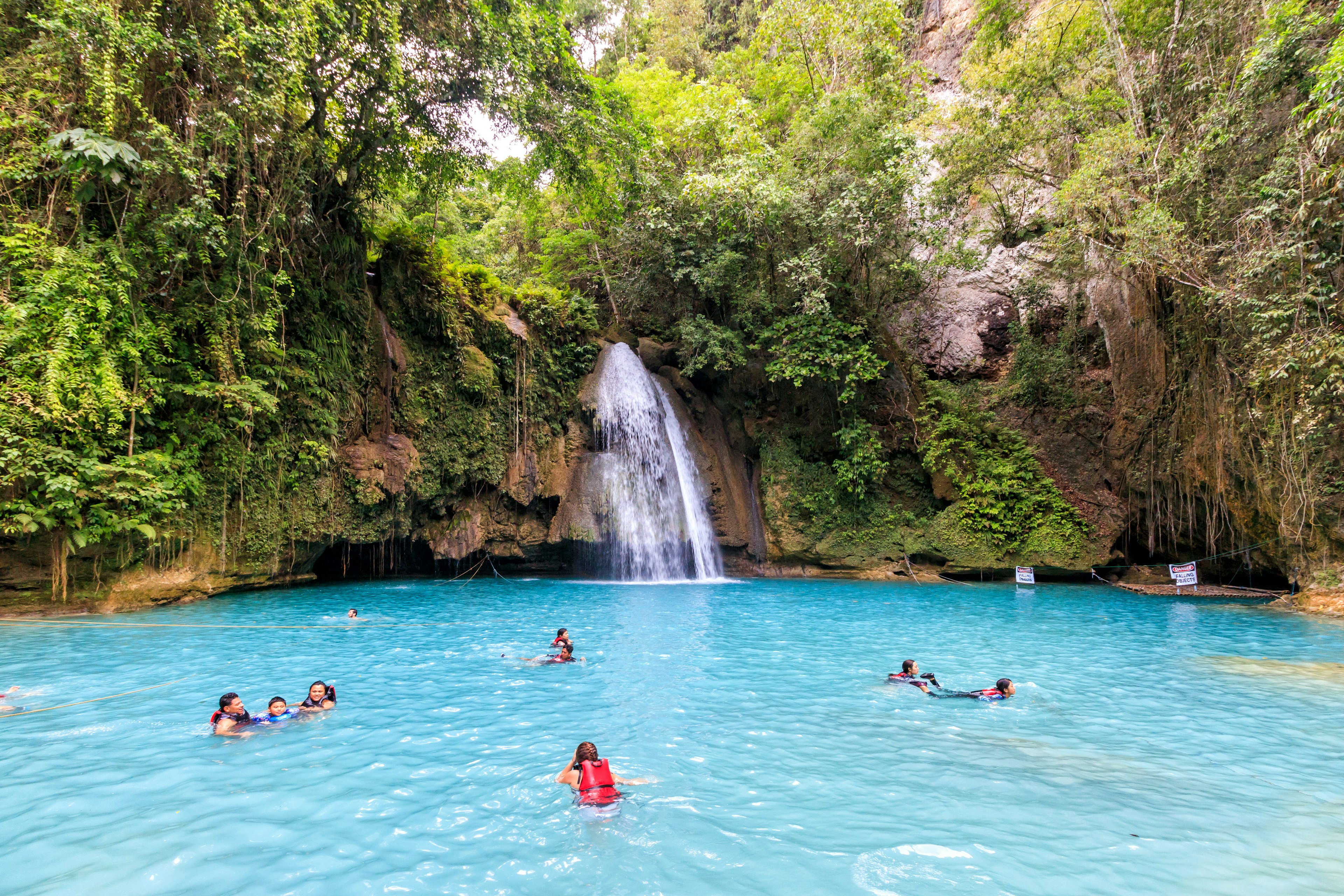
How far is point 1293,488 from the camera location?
11297mm

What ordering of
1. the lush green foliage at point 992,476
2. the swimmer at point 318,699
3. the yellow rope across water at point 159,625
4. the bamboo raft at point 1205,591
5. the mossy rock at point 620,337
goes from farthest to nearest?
1. the mossy rock at point 620,337
2. the lush green foliage at point 992,476
3. the bamboo raft at point 1205,591
4. the yellow rope across water at point 159,625
5. the swimmer at point 318,699

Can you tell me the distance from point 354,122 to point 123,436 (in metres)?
6.74

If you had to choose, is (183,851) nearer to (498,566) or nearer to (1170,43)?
(498,566)

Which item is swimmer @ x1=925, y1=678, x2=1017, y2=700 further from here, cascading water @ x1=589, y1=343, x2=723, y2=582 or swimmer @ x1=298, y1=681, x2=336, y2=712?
cascading water @ x1=589, y1=343, x2=723, y2=582

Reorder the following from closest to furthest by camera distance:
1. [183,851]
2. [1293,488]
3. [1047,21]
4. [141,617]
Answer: [183,851]
[141,617]
[1293,488]
[1047,21]

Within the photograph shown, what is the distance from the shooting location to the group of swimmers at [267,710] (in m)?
5.02

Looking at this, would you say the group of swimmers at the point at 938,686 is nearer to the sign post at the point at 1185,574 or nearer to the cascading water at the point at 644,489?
the sign post at the point at 1185,574

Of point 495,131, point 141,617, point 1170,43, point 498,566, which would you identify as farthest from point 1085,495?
point 141,617

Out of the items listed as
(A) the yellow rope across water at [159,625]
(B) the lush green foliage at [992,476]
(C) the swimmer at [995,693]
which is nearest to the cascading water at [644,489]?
(B) the lush green foliage at [992,476]

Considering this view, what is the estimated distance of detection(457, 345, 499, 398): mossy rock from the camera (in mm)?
15258

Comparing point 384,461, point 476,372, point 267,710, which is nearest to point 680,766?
point 267,710

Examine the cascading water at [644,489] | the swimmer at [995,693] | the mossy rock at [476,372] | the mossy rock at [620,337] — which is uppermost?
the mossy rock at [620,337]

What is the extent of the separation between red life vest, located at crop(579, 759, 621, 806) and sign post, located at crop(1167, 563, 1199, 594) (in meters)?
14.4

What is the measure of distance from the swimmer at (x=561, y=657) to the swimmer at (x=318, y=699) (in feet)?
7.40
